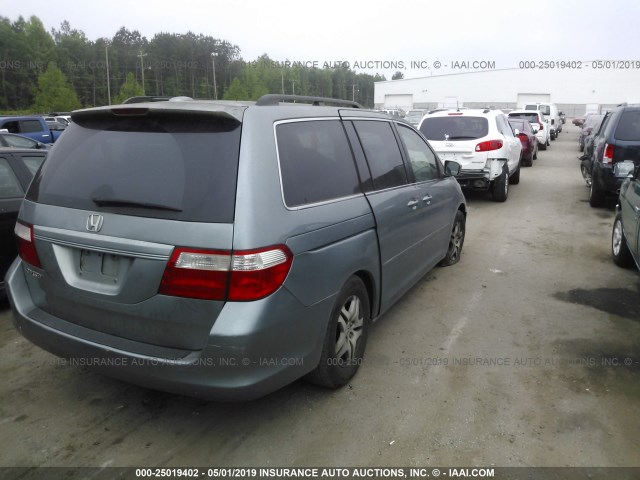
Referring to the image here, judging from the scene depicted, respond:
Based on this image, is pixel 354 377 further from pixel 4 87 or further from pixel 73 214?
pixel 4 87

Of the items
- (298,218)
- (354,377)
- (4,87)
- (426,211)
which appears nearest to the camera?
(298,218)

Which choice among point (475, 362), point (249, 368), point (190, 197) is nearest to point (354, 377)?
point (475, 362)

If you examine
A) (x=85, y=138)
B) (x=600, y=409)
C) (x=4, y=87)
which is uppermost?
(x=4, y=87)

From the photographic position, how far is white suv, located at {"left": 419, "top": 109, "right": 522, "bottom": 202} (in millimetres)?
9453

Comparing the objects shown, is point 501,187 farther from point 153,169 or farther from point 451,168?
point 153,169

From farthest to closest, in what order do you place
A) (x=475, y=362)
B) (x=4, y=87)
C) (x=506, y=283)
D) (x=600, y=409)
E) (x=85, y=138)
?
(x=4, y=87) < (x=506, y=283) < (x=475, y=362) < (x=600, y=409) < (x=85, y=138)

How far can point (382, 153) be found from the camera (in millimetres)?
3920

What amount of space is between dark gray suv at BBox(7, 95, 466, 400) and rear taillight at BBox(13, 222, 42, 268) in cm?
1

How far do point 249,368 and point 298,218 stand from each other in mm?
809

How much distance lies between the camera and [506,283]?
5496 mm

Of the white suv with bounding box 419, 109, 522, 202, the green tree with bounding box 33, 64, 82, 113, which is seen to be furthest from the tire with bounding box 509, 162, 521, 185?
the green tree with bounding box 33, 64, 82, 113

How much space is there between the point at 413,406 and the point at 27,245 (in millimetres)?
2555

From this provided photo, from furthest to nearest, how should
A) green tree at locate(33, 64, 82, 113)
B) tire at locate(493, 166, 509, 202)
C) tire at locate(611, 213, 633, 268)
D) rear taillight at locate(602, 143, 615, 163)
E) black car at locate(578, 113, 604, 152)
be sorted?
green tree at locate(33, 64, 82, 113)
black car at locate(578, 113, 604, 152)
tire at locate(493, 166, 509, 202)
rear taillight at locate(602, 143, 615, 163)
tire at locate(611, 213, 633, 268)

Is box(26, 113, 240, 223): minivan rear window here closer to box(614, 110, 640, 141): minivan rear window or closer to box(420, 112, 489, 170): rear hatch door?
box(420, 112, 489, 170): rear hatch door
